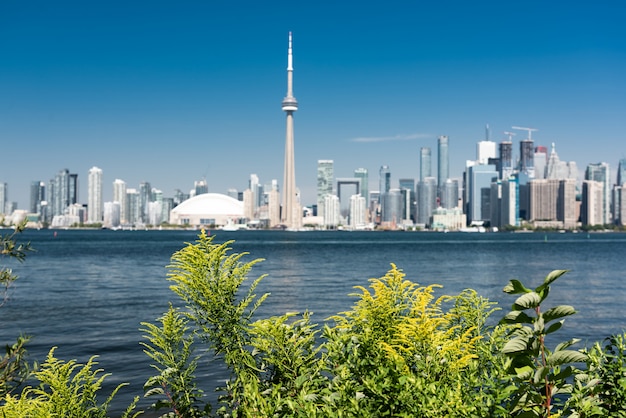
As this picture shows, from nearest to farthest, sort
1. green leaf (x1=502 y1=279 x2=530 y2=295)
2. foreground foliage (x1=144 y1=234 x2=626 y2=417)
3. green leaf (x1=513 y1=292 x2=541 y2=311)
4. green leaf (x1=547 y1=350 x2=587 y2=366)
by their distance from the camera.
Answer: green leaf (x1=513 y1=292 x2=541 y2=311) → green leaf (x1=502 y1=279 x2=530 y2=295) → green leaf (x1=547 y1=350 x2=587 y2=366) → foreground foliage (x1=144 y1=234 x2=626 y2=417)

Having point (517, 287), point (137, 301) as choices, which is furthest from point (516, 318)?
point (137, 301)

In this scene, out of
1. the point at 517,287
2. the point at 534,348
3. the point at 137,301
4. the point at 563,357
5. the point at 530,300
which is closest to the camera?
the point at 530,300

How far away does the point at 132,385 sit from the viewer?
1973 cm

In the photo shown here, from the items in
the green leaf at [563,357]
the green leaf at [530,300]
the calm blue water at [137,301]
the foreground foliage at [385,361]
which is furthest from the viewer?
the calm blue water at [137,301]

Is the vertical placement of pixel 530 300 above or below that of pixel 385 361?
above

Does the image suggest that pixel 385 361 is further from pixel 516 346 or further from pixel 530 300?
pixel 530 300

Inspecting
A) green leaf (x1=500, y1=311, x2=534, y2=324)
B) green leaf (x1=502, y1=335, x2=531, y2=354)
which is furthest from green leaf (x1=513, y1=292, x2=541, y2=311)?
green leaf (x1=502, y1=335, x2=531, y2=354)

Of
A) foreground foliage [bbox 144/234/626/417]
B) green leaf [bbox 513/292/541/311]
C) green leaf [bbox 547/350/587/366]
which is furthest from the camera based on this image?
foreground foliage [bbox 144/234/626/417]

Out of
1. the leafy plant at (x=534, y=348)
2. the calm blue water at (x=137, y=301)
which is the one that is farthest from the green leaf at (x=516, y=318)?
the calm blue water at (x=137, y=301)

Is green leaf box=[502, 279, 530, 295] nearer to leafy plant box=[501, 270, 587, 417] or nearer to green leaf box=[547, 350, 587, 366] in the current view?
leafy plant box=[501, 270, 587, 417]

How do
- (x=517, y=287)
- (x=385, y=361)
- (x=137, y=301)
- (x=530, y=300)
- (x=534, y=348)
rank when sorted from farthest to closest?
(x=137, y=301) < (x=385, y=361) < (x=534, y=348) < (x=517, y=287) < (x=530, y=300)

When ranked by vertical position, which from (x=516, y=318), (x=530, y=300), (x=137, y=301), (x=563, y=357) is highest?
(x=530, y=300)

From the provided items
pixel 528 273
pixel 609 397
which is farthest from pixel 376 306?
pixel 528 273

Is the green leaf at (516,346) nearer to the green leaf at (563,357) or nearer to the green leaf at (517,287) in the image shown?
the green leaf at (563,357)
